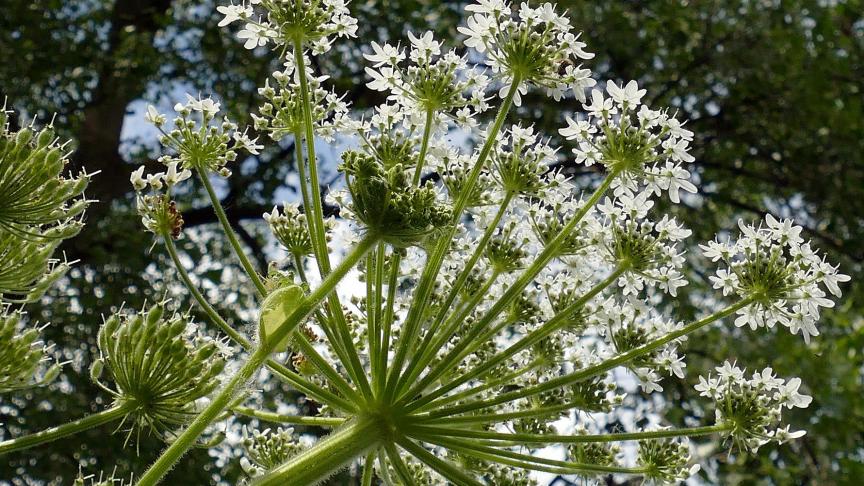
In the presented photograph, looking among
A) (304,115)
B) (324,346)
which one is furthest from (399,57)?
(324,346)

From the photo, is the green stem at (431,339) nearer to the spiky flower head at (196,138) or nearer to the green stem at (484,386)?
the green stem at (484,386)

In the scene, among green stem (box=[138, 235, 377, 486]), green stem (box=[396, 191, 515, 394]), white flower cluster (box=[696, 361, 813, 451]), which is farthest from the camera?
white flower cluster (box=[696, 361, 813, 451])

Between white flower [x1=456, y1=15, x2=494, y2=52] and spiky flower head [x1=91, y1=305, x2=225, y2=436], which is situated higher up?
white flower [x1=456, y1=15, x2=494, y2=52]

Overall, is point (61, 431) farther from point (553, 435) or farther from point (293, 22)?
point (293, 22)

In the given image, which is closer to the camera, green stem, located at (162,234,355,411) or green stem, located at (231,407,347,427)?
green stem, located at (162,234,355,411)

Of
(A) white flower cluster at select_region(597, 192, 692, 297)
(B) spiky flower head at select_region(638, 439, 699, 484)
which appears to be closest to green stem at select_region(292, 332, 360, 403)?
(A) white flower cluster at select_region(597, 192, 692, 297)

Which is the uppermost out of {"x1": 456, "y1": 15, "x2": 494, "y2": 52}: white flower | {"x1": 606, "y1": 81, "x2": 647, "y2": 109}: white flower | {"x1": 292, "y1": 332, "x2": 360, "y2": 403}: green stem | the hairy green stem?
{"x1": 606, "y1": 81, "x2": 647, "y2": 109}: white flower

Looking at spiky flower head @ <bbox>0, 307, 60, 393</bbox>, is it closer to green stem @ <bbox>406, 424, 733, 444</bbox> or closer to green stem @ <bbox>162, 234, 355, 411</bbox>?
green stem @ <bbox>162, 234, 355, 411</bbox>
